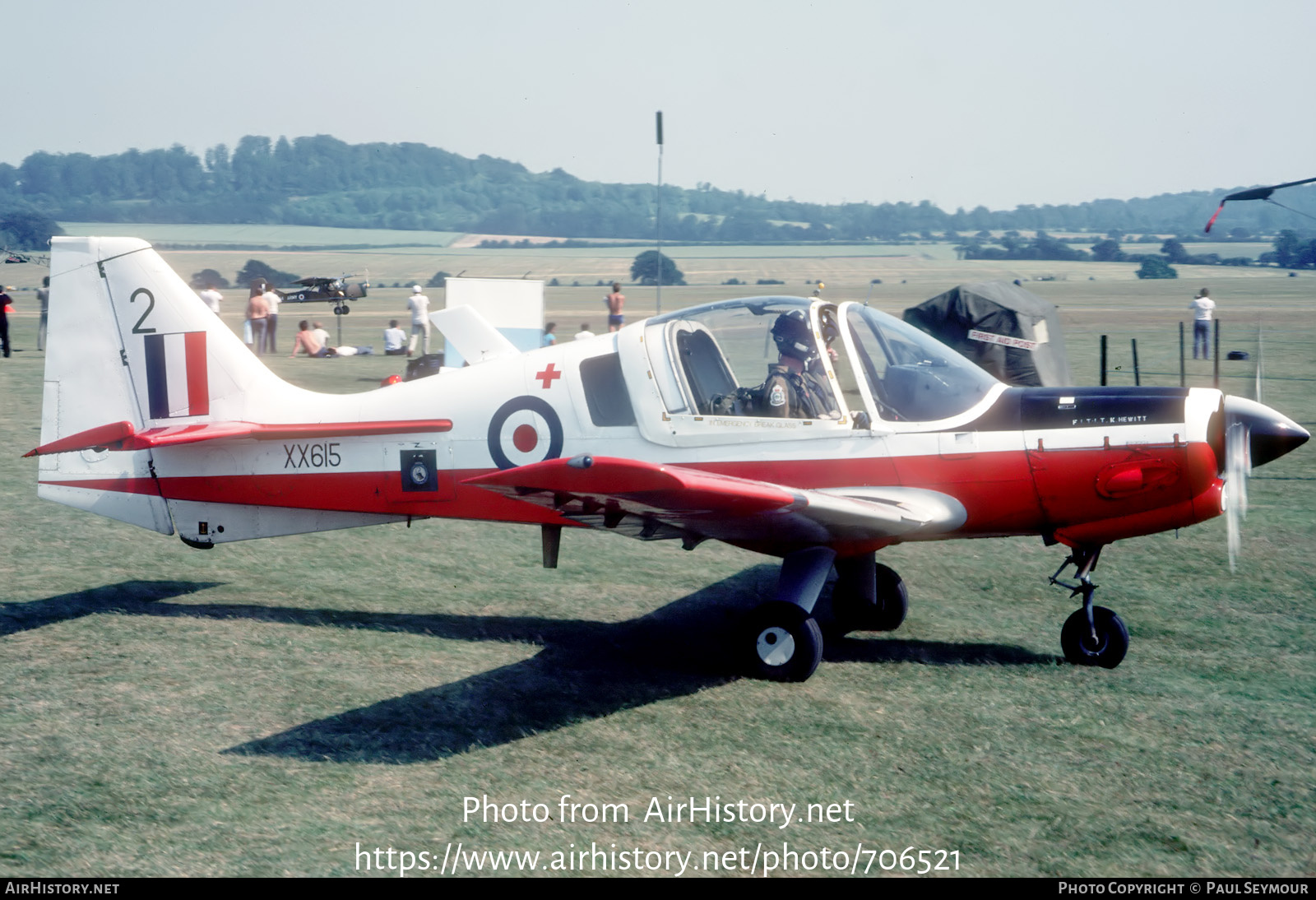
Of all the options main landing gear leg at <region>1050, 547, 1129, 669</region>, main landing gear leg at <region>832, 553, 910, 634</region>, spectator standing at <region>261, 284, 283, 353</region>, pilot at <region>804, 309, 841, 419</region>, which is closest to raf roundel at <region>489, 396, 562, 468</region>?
pilot at <region>804, 309, 841, 419</region>

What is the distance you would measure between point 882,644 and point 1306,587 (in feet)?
11.3

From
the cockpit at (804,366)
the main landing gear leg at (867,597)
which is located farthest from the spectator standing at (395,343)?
the main landing gear leg at (867,597)

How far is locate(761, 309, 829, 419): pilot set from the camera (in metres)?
6.62

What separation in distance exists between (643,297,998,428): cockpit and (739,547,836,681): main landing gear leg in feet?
3.61

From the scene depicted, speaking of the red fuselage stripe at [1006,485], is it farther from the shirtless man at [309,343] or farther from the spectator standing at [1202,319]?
the spectator standing at [1202,319]

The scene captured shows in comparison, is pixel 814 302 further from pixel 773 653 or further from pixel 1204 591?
pixel 1204 591

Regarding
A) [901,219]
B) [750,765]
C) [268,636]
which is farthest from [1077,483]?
[901,219]

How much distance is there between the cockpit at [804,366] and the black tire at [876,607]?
4.25 ft

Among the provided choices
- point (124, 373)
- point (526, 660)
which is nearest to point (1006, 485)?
point (526, 660)

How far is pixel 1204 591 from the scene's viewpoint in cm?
796

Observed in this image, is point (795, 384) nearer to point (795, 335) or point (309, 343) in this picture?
point (795, 335)

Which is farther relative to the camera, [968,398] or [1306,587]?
[1306,587]

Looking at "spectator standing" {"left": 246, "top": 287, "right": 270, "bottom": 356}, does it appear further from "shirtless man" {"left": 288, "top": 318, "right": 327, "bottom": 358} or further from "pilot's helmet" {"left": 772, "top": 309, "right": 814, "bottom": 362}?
"pilot's helmet" {"left": 772, "top": 309, "right": 814, "bottom": 362}

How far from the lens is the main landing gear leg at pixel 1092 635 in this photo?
20.9ft
